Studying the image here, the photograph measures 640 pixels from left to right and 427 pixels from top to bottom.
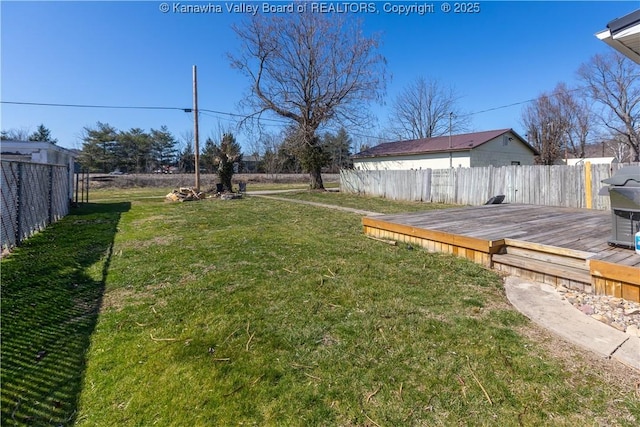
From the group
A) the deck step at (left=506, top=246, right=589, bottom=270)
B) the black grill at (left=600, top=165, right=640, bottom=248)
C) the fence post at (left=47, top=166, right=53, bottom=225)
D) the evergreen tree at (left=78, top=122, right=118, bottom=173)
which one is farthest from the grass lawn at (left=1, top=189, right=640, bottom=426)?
the evergreen tree at (left=78, top=122, right=118, bottom=173)

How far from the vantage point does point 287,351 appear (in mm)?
2180

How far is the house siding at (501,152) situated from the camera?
1847 cm

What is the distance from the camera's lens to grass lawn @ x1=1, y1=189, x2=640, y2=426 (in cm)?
164

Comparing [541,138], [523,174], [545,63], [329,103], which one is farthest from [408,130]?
[523,174]

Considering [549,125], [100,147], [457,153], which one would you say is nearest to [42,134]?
[100,147]

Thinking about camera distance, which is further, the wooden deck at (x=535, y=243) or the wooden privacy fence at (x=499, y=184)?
the wooden privacy fence at (x=499, y=184)

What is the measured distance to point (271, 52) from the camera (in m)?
17.2

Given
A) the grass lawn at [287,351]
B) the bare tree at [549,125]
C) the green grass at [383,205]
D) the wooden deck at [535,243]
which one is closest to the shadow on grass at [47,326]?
the grass lawn at [287,351]

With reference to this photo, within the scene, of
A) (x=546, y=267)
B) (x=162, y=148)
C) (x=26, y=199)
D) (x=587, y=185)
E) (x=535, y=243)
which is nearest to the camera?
(x=546, y=267)

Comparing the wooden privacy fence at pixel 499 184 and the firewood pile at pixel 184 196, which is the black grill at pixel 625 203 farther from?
the firewood pile at pixel 184 196

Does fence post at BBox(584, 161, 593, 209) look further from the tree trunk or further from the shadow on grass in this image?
the tree trunk

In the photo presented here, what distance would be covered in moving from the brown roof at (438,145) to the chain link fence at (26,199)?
17689mm

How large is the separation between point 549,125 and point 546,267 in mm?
33092

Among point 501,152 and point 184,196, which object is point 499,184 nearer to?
point 501,152
